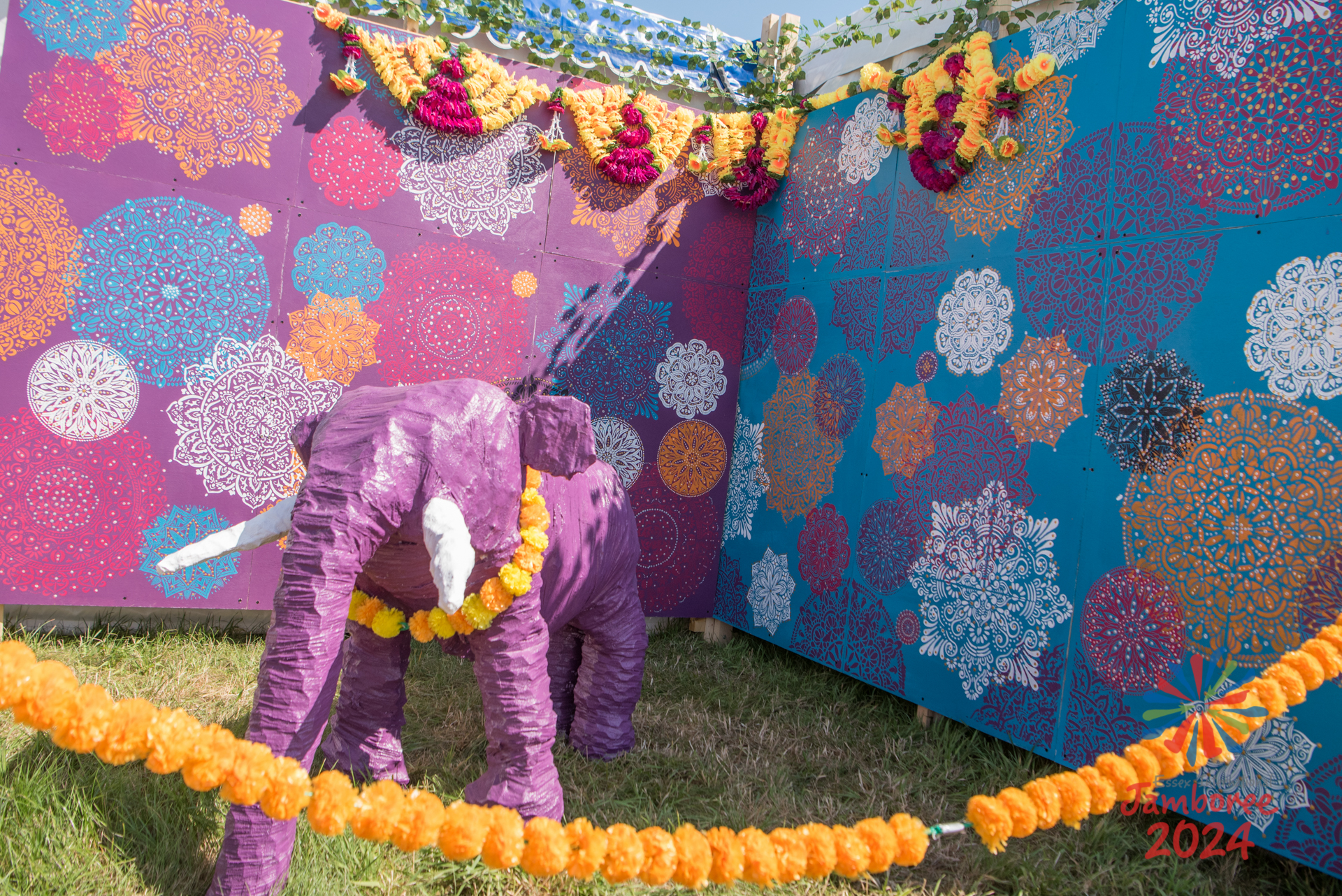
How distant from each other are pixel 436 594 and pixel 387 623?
10.1 inches

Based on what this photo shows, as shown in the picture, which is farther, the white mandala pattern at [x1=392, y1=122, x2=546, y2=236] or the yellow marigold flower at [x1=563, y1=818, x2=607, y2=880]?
the white mandala pattern at [x1=392, y1=122, x2=546, y2=236]

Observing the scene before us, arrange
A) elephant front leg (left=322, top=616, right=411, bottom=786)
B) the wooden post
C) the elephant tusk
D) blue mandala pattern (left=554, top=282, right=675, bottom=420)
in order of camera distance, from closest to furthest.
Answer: the elephant tusk
elephant front leg (left=322, top=616, right=411, bottom=786)
blue mandala pattern (left=554, top=282, right=675, bottom=420)
the wooden post

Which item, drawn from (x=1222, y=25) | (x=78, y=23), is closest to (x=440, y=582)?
(x=1222, y=25)

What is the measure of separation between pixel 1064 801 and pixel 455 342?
3.53 metres

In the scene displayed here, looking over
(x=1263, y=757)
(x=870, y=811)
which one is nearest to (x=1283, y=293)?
(x=1263, y=757)

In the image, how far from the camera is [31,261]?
371 centimetres

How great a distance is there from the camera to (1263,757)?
2.61 metres

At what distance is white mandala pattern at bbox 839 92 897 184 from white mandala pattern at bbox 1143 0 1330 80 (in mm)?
1294

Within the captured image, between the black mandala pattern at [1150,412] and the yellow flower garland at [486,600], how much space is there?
2.14 meters

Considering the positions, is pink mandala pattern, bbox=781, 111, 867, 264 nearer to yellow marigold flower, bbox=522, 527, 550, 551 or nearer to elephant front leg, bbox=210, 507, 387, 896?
yellow marigold flower, bbox=522, 527, 550, 551

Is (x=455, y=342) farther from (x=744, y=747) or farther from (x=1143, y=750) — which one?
(x=1143, y=750)

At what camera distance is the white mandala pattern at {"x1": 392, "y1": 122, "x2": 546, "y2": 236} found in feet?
14.1

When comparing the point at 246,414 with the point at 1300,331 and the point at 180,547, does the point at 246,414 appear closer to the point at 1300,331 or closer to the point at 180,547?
the point at 180,547

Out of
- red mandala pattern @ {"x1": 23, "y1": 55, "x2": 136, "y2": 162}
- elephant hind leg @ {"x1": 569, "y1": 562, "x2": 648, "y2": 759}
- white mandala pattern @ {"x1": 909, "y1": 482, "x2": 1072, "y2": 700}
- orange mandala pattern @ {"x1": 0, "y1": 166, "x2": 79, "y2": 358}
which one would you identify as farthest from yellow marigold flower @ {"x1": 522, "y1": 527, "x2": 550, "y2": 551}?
red mandala pattern @ {"x1": 23, "y1": 55, "x2": 136, "y2": 162}
